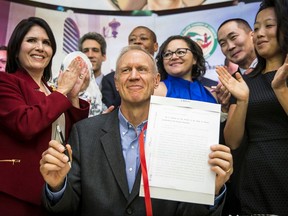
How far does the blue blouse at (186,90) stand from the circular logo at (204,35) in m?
1.18

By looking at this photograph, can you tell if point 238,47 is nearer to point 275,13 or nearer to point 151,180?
point 275,13

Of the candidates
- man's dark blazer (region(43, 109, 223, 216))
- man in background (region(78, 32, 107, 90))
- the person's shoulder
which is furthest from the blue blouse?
man in background (region(78, 32, 107, 90))

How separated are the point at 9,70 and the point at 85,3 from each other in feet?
7.79

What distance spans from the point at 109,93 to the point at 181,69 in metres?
0.91

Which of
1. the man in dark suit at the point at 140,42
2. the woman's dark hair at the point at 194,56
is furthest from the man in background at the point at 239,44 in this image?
the man in dark suit at the point at 140,42

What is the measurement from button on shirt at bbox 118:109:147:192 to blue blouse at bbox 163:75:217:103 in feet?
3.01

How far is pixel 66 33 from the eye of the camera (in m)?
4.12

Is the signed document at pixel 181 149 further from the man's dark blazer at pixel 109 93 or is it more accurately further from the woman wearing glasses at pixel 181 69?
the man's dark blazer at pixel 109 93

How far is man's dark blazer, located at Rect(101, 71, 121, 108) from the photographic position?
3258 mm

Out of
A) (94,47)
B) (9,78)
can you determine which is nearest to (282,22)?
(9,78)

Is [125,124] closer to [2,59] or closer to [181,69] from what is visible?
[181,69]

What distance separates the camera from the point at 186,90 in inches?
107

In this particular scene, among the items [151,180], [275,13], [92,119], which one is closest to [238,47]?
[275,13]

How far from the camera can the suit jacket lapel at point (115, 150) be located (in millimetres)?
1547
